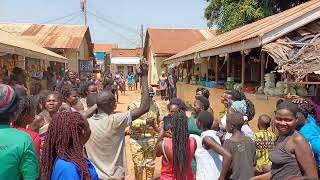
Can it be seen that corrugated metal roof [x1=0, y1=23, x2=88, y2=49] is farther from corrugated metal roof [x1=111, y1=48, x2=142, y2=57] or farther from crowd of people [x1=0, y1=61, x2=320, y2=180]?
corrugated metal roof [x1=111, y1=48, x2=142, y2=57]

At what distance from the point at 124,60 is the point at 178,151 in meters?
50.7

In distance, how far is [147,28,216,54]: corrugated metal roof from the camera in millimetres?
33625

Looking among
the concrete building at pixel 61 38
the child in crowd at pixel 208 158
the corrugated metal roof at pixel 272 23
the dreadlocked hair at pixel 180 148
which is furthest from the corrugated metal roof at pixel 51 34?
the dreadlocked hair at pixel 180 148

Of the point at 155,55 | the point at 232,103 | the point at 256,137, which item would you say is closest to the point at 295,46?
the point at 232,103

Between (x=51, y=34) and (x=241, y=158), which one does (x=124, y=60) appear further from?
(x=241, y=158)

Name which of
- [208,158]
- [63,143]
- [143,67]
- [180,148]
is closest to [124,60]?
[208,158]

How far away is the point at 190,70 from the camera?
898 inches

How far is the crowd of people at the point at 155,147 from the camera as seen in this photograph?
2678 millimetres

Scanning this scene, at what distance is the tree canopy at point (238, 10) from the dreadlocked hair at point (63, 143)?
19.5 meters

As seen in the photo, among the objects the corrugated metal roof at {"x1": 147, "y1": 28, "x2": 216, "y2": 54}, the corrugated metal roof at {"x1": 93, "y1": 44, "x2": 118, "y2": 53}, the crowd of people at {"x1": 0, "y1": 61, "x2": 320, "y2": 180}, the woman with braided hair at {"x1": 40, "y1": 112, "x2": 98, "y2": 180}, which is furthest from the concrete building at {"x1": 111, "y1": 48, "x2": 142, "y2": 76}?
the woman with braided hair at {"x1": 40, "y1": 112, "x2": 98, "y2": 180}

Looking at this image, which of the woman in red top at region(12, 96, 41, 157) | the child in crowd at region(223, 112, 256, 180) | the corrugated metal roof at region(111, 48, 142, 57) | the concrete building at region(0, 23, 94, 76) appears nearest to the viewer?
the woman in red top at region(12, 96, 41, 157)

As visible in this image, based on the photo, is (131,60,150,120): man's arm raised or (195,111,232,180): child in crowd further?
(195,111,232,180): child in crowd

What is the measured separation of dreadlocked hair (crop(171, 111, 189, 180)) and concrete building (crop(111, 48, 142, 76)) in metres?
48.0

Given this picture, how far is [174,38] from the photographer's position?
35781 millimetres
